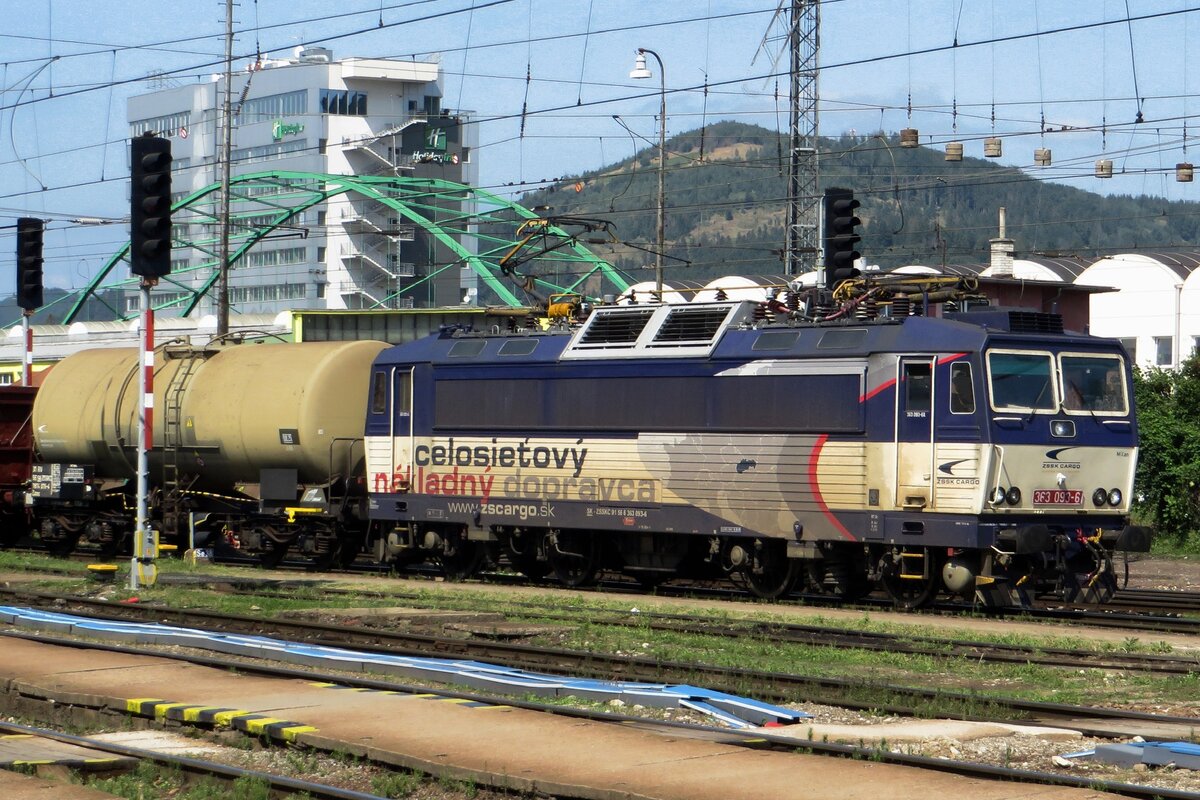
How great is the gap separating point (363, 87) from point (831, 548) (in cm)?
14787

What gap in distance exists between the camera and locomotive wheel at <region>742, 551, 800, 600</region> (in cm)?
2205

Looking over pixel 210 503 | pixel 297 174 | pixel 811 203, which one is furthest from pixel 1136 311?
pixel 297 174

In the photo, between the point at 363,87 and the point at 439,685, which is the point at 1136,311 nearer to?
the point at 439,685

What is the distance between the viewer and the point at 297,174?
4958 inches

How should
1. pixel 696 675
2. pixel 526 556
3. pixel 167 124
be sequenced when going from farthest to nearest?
pixel 167 124 < pixel 526 556 < pixel 696 675

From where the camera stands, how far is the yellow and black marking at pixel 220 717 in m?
11.1

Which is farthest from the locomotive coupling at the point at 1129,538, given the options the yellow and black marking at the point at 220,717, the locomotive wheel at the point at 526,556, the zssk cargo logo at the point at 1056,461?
the yellow and black marking at the point at 220,717

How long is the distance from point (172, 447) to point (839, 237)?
13.2m

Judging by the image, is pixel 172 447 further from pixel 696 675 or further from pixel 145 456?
pixel 696 675

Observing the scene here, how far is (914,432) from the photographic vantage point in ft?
65.0

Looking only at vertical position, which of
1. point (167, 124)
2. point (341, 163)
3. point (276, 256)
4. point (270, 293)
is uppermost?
point (167, 124)

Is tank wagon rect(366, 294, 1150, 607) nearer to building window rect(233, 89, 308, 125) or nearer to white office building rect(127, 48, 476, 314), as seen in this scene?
white office building rect(127, 48, 476, 314)

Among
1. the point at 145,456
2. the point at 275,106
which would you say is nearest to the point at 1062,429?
the point at 145,456

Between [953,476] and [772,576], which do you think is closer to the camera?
[953,476]
